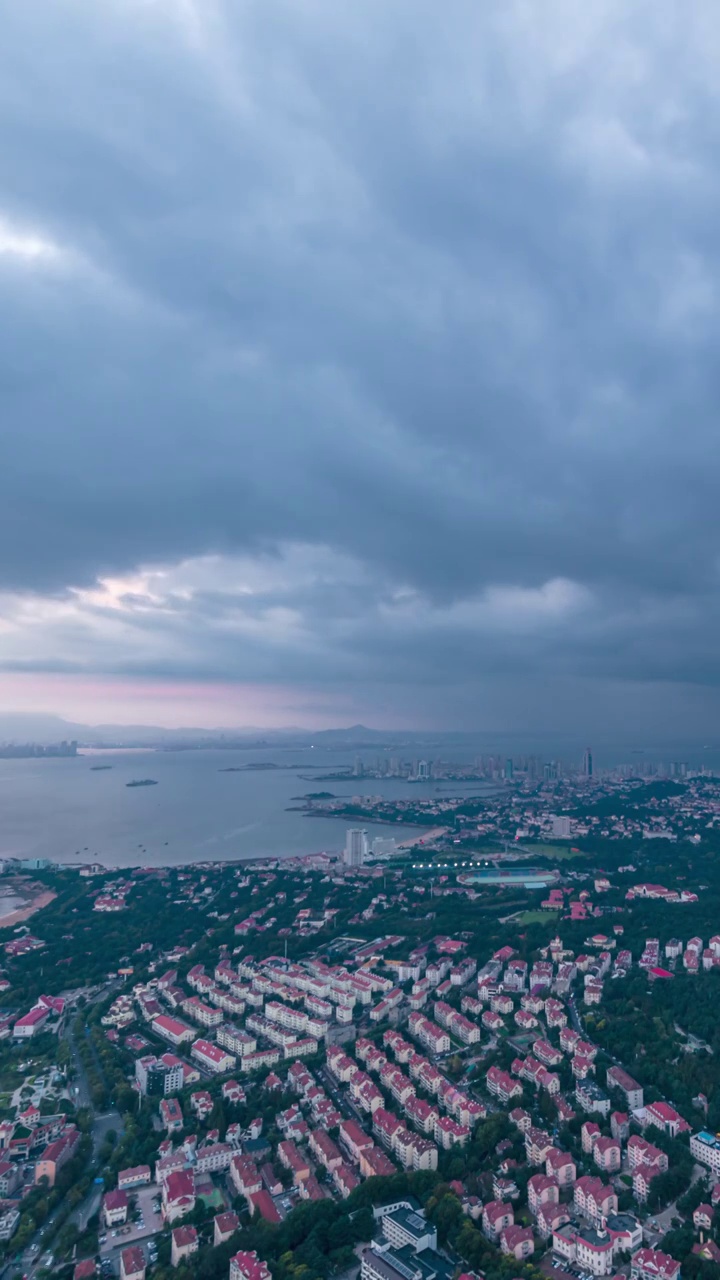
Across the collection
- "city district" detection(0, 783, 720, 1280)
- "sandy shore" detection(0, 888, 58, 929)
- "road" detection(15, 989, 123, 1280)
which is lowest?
"sandy shore" detection(0, 888, 58, 929)

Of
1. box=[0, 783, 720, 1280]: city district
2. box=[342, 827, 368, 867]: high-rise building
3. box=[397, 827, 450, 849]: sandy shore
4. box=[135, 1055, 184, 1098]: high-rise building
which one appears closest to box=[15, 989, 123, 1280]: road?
box=[0, 783, 720, 1280]: city district

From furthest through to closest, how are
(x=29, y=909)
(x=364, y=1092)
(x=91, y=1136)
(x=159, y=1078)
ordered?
(x=29, y=909), (x=159, y=1078), (x=364, y=1092), (x=91, y=1136)

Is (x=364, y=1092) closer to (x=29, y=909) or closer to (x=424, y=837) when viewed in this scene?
(x=29, y=909)

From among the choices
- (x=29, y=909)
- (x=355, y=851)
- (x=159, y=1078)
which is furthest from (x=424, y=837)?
(x=159, y=1078)

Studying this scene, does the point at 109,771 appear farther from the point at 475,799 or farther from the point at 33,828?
the point at 475,799

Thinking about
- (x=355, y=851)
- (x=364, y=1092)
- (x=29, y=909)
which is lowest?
(x=29, y=909)

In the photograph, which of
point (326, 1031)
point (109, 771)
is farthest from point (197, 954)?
point (109, 771)

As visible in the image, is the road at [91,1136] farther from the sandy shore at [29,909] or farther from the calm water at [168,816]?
the calm water at [168,816]

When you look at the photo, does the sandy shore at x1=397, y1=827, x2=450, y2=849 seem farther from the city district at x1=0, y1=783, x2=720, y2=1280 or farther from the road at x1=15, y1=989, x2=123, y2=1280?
the road at x1=15, y1=989, x2=123, y2=1280
